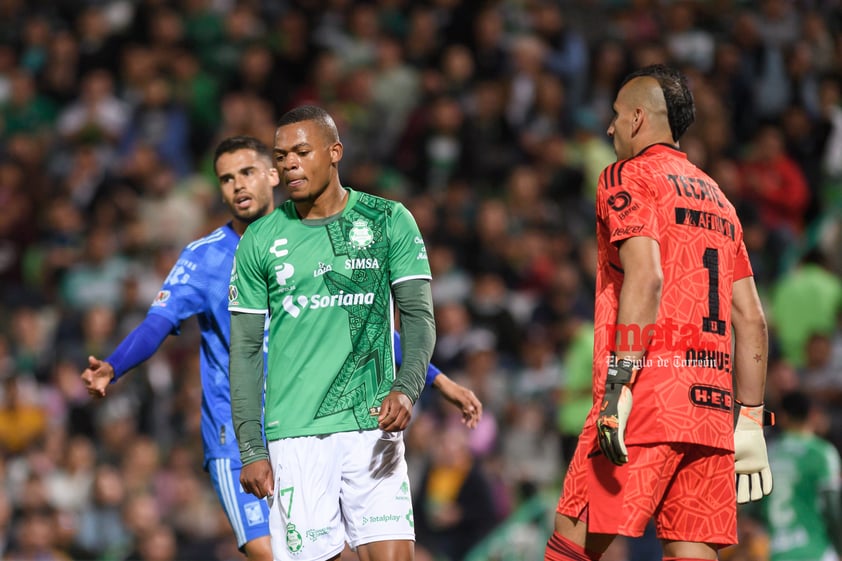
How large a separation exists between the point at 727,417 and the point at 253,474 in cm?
204

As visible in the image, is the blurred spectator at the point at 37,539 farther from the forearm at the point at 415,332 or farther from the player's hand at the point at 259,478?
the forearm at the point at 415,332

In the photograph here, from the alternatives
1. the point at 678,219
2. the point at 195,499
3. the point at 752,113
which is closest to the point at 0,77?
the point at 195,499

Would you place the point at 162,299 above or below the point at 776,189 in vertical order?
below

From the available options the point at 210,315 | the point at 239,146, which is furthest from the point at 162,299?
the point at 239,146

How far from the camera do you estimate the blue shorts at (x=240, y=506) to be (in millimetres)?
6625

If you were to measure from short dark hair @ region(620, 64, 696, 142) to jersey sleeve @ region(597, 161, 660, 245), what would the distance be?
354mm

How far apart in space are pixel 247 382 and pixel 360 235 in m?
0.82

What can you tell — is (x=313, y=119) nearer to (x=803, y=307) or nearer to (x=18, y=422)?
(x=18, y=422)

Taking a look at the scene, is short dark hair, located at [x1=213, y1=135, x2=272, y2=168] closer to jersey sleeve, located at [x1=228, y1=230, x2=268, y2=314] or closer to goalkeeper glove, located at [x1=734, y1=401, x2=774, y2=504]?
jersey sleeve, located at [x1=228, y1=230, x2=268, y2=314]

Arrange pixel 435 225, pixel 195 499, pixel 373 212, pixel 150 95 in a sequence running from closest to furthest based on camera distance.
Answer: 1. pixel 373 212
2. pixel 195 499
3. pixel 435 225
4. pixel 150 95

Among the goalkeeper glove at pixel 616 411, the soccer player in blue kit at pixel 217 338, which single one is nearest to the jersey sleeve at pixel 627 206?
the goalkeeper glove at pixel 616 411

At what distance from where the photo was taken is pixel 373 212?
19.1 ft

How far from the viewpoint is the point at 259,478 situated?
5480mm

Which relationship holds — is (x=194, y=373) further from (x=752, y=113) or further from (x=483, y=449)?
(x=752, y=113)
